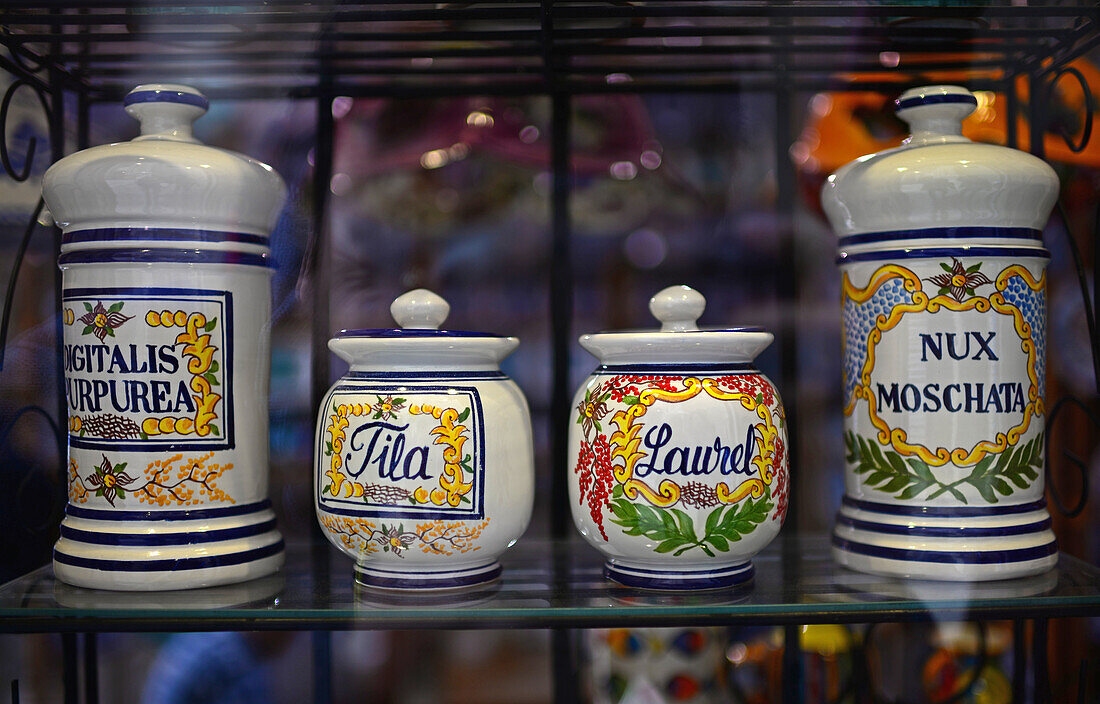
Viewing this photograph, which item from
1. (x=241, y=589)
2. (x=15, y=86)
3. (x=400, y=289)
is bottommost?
(x=241, y=589)

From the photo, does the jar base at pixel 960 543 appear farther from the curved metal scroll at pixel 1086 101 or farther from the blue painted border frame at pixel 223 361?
the blue painted border frame at pixel 223 361

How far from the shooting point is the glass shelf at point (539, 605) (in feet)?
1.56

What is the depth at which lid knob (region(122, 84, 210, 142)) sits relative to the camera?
0.53 metres

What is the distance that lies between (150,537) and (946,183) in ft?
1.63

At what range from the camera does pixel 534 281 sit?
65 centimetres

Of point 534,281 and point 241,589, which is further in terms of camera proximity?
point 534,281

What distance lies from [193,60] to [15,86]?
11 centimetres

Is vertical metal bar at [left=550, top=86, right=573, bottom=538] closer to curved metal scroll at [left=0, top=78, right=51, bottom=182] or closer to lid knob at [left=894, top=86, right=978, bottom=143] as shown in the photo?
lid knob at [left=894, top=86, right=978, bottom=143]

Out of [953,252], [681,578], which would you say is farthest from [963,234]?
[681,578]

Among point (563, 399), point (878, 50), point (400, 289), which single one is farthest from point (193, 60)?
point (878, 50)

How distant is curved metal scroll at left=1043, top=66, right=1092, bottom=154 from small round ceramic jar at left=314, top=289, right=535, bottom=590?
0.41 m

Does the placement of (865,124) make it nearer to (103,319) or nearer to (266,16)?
(266,16)

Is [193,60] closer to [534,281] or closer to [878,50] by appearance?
[534,281]

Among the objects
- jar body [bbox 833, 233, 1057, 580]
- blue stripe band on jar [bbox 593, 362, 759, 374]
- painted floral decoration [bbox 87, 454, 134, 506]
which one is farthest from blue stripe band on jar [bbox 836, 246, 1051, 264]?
painted floral decoration [bbox 87, 454, 134, 506]
